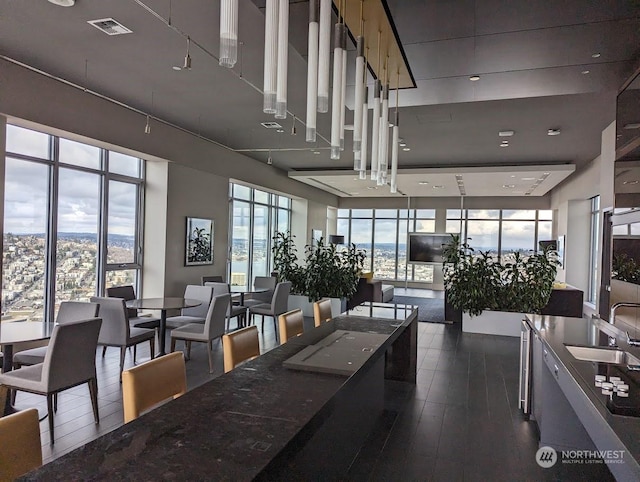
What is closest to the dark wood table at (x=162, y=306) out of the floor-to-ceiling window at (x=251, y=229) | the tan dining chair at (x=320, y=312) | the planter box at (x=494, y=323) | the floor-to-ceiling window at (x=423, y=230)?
the tan dining chair at (x=320, y=312)

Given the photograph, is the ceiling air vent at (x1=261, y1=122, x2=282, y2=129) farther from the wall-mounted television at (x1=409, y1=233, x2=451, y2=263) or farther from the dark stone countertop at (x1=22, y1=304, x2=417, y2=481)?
the wall-mounted television at (x1=409, y1=233, x2=451, y2=263)

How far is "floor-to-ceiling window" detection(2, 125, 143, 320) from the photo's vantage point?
543cm

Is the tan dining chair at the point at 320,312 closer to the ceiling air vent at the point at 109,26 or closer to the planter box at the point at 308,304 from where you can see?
the ceiling air vent at the point at 109,26

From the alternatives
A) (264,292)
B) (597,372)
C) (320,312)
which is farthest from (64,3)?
(264,292)

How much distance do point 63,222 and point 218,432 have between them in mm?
5632

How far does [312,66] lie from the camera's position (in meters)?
2.14

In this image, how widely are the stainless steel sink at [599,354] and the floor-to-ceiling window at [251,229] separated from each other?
784cm

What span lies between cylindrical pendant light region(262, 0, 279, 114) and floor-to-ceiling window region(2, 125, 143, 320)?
4.86 meters

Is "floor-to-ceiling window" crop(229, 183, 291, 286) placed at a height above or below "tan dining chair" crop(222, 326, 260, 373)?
above

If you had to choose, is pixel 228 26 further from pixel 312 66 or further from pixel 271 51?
pixel 312 66

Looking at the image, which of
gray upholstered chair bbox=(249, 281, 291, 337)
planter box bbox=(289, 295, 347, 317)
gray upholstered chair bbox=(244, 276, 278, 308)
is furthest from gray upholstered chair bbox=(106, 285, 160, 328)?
planter box bbox=(289, 295, 347, 317)

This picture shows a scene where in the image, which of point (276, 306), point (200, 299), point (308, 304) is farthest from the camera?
point (308, 304)

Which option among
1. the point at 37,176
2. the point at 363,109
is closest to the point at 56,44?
the point at 37,176

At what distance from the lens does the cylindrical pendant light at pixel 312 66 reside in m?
2.09
